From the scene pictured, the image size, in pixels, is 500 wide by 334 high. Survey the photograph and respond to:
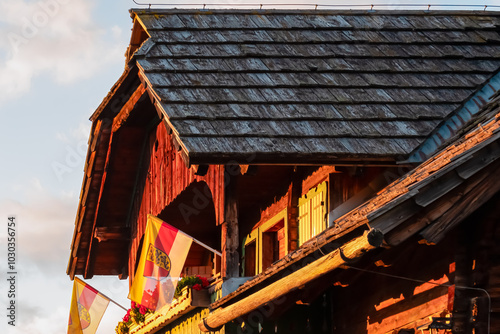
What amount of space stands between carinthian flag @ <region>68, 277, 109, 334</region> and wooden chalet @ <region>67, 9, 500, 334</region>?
186 centimetres

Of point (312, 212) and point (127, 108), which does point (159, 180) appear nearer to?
point (127, 108)

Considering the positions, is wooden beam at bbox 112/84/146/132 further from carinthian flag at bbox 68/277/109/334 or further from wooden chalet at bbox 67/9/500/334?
carinthian flag at bbox 68/277/109/334

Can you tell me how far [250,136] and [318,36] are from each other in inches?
106

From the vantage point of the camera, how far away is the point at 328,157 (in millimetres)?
10570

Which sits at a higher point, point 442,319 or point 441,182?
point 441,182

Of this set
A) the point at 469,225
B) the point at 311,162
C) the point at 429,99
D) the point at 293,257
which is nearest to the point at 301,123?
the point at 311,162

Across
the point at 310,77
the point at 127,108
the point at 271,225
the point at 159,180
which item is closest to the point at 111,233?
the point at 159,180

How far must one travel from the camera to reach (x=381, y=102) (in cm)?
1162

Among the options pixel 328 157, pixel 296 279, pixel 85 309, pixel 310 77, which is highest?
pixel 310 77

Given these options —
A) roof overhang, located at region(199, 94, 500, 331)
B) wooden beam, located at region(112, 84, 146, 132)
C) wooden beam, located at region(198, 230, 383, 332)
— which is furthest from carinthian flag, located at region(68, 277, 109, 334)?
roof overhang, located at region(199, 94, 500, 331)

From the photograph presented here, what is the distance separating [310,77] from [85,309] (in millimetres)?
6709

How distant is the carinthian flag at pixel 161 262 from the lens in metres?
12.4

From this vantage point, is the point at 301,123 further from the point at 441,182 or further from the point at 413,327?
the point at 441,182

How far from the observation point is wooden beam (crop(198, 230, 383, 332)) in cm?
736
